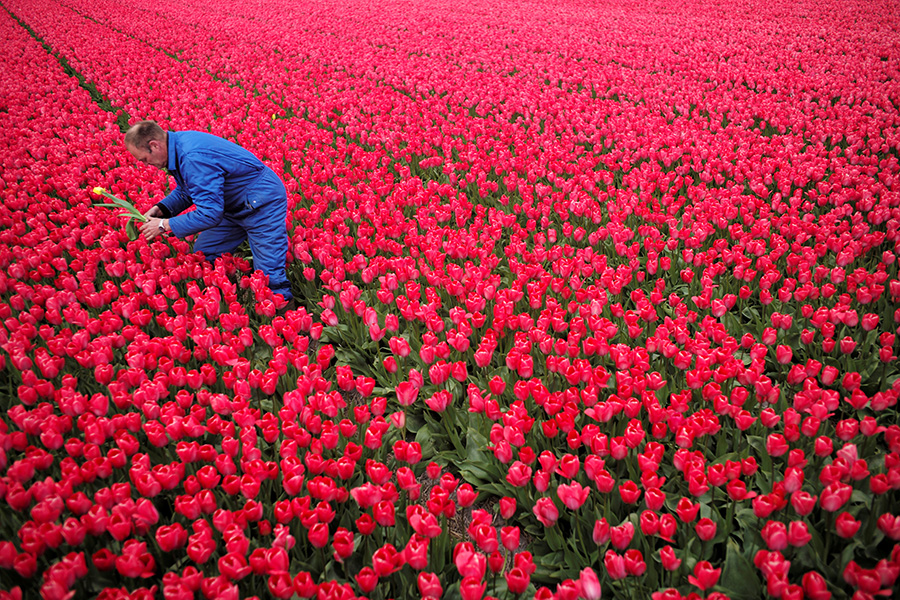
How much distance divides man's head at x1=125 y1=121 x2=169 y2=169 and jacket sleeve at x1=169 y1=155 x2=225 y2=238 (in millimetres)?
177

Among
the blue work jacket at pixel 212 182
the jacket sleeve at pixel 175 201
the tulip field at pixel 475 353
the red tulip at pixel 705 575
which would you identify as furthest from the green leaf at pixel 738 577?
the jacket sleeve at pixel 175 201

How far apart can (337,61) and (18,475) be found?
10704 millimetres

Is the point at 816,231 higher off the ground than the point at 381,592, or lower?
higher

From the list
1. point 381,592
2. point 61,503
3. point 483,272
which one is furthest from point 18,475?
point 483,272

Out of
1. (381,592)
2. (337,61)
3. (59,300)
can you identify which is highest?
(337,61)

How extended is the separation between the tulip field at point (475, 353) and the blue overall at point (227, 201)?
0.23 metres

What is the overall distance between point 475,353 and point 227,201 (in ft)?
8.91

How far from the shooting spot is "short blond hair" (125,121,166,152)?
11.8ft

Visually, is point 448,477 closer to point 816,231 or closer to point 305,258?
point 305,258

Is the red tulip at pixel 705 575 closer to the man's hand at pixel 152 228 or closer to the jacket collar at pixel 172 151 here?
the man's hand at pixel 152 228

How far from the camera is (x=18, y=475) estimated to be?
1.93 metres

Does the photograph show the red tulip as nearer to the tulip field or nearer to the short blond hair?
the tulip field

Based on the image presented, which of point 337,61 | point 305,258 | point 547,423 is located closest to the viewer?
point 547,423

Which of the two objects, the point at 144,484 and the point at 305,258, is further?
the point at 305,258
